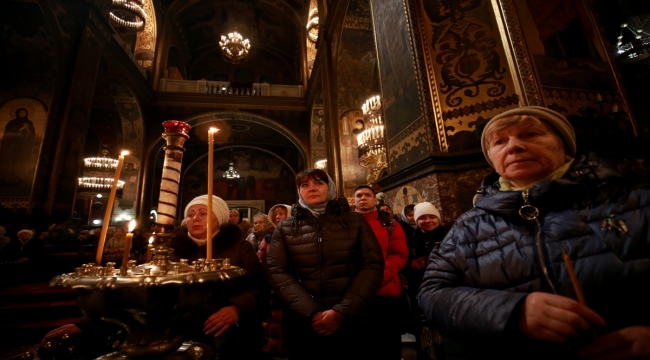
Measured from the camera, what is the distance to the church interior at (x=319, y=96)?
2.90 meters

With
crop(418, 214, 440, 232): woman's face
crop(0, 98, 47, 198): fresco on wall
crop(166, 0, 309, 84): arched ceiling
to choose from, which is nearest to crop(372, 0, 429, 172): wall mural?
crop(418, 214, 440, 232): woman's face

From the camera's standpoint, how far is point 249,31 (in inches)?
602

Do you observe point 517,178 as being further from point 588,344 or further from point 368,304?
point 368,304

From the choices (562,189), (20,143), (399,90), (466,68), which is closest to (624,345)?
(562,189)

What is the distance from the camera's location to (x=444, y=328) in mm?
870

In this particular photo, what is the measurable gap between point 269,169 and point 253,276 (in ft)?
Answer: 47.6

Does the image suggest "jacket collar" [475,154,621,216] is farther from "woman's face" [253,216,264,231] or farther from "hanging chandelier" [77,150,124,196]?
"hanging chandelier" [77,150,124,196]

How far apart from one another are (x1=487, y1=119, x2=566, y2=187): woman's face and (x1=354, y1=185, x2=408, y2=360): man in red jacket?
119 centimetres

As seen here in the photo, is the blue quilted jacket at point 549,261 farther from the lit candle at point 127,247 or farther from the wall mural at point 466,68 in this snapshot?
the wall mural at point 466,68

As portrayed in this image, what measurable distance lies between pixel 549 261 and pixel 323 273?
1121 millimetres

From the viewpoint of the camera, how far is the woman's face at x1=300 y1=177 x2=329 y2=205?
1.77m

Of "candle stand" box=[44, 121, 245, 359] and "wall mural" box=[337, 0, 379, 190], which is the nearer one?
"candle stand" box=[44, 121, 245, 359]

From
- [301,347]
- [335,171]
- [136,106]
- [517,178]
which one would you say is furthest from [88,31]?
[517,178]

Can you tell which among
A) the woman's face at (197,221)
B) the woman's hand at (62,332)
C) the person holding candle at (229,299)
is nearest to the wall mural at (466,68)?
the person holding candle at (229,299)
